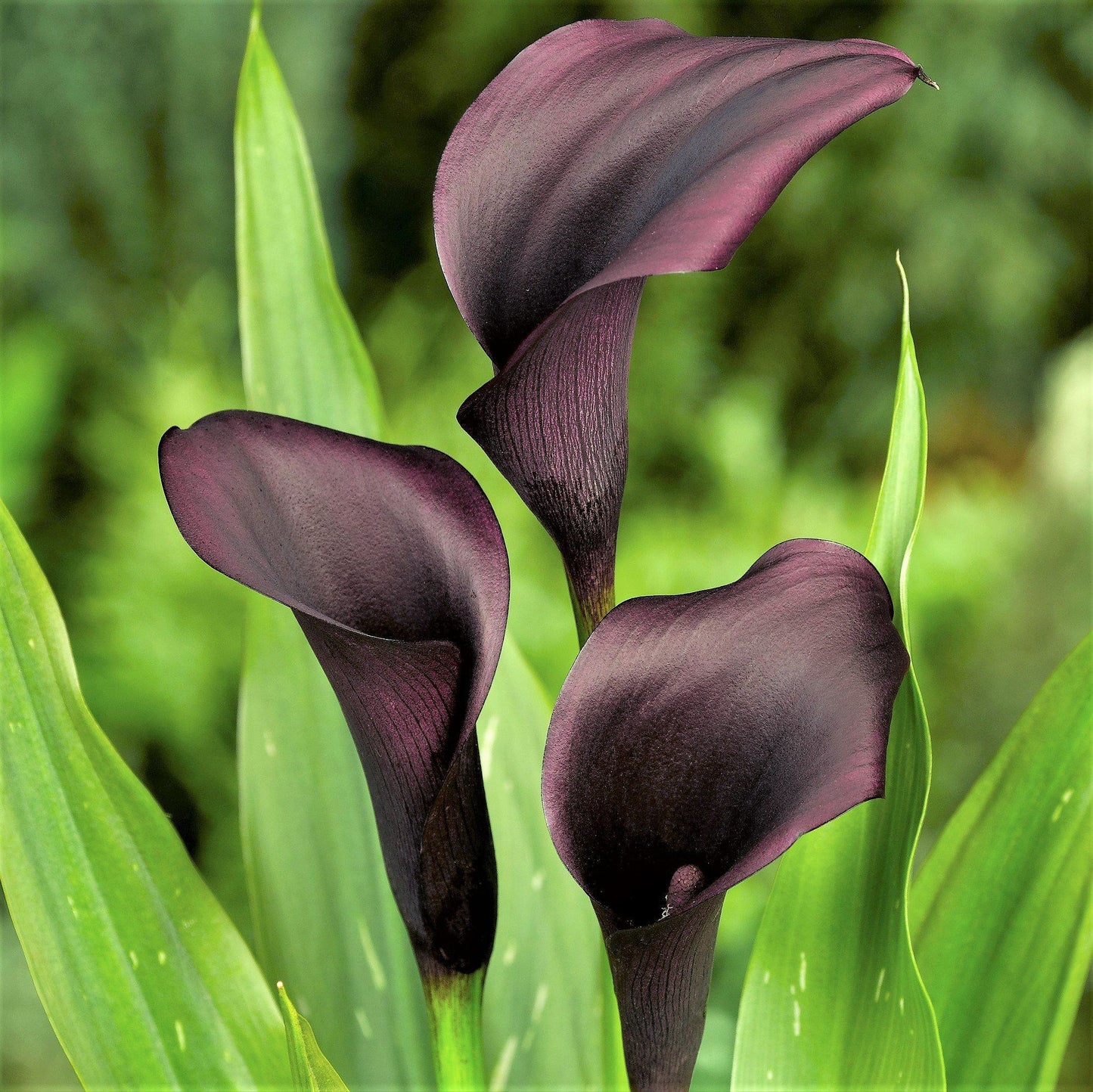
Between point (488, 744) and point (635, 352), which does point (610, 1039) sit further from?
point (635, 352)

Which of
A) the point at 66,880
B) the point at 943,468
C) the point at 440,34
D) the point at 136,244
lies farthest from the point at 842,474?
the point at 66,880

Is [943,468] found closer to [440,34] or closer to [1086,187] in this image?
[1086,187]

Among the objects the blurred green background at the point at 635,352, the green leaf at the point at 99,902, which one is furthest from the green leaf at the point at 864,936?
the blurred green background at the point at 635,352

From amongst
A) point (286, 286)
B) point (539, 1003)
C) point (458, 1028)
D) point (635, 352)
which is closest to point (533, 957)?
point (539, 1003)

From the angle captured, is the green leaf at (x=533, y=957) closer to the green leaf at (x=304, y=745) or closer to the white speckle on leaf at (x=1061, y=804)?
the green leaf at (x=304, y=745)

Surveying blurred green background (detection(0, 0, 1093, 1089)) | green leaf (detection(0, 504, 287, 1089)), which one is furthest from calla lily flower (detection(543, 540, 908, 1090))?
blurred green background (detection(0, 0, 1093, 1089))

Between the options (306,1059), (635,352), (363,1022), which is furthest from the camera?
(635,352)
